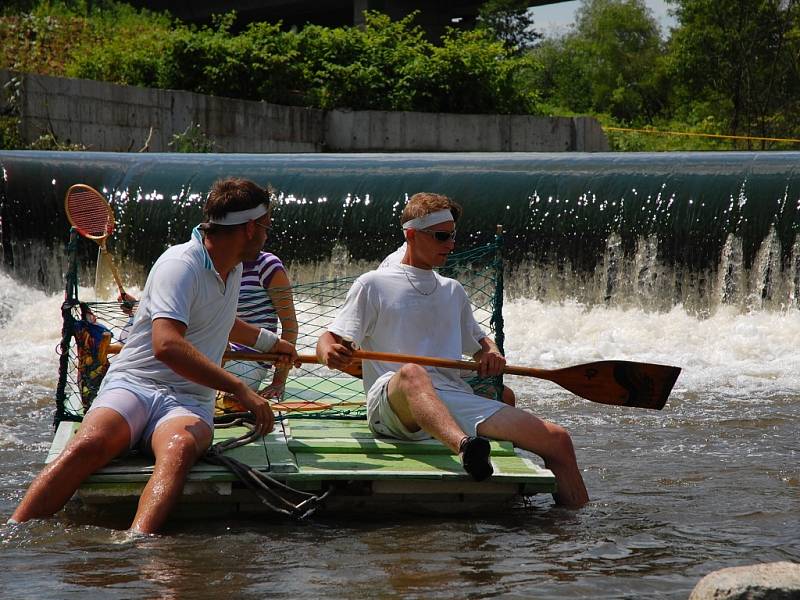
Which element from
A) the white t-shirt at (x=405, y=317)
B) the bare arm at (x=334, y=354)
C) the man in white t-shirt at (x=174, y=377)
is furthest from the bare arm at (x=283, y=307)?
the man in white t-shirt at (x=174, y=377)

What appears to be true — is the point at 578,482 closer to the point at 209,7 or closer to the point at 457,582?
the point at 457,582

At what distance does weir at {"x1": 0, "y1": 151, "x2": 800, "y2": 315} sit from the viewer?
36.6 feet

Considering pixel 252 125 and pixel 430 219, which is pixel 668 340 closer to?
pixel 430 219

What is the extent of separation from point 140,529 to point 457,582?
1.16 metres

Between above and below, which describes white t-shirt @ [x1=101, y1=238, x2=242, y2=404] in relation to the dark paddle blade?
above

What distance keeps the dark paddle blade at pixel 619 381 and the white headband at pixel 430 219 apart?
2.80 ft

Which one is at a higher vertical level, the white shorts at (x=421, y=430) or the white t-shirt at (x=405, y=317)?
the white t-shirt at (x=405, y=317)

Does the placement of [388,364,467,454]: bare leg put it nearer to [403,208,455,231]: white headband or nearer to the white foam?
[403,208,455,231]: white headband

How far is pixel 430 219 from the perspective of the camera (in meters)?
5.11

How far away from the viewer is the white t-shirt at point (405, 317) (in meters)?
5.12

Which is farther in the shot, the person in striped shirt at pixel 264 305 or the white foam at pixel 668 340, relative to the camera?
the white foam at pixel 668 340

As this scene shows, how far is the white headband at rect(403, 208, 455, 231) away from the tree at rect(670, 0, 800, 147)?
86.0ft

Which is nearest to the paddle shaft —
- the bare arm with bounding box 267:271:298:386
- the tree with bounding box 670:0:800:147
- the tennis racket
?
the bare arm with bounding box 267:271:298:386

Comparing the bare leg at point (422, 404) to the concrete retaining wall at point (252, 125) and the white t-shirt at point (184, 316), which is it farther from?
the concrete retaining wall at point (252, 125)
